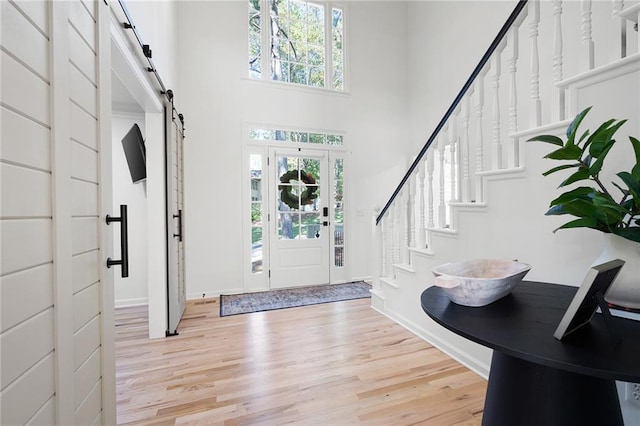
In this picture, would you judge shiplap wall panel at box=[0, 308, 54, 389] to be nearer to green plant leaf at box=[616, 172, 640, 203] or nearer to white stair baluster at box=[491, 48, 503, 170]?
green plant leaf at box=[616, 172, 640, 203]

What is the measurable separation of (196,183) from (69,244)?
9.62 ft

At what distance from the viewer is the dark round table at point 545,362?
0.67m

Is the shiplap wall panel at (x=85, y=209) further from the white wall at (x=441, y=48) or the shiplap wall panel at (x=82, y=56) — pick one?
the white wall at (x=441, y=48)

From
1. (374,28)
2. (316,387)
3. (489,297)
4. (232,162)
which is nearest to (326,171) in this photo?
(232,162)

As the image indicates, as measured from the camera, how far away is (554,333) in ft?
2.54

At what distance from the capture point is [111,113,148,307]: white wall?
127 inches

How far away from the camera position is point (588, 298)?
2.39ft

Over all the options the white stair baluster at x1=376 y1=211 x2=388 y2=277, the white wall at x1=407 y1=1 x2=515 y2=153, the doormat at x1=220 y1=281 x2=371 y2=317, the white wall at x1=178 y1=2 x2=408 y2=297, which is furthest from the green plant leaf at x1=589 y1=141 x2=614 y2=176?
the white wall at x1=178 y1=2 x2=408 y2=297

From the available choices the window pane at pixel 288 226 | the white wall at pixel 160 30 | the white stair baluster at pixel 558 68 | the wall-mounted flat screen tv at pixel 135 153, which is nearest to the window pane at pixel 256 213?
the window pane at pixel 288 226

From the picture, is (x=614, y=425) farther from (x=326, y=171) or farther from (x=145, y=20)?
(x=326, y=171)

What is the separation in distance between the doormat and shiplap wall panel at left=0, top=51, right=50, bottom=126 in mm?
2655

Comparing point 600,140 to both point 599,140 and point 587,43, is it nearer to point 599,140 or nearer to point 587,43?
point 599,140

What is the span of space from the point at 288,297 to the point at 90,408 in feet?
8.61

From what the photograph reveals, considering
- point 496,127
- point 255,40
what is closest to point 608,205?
point 496,127
